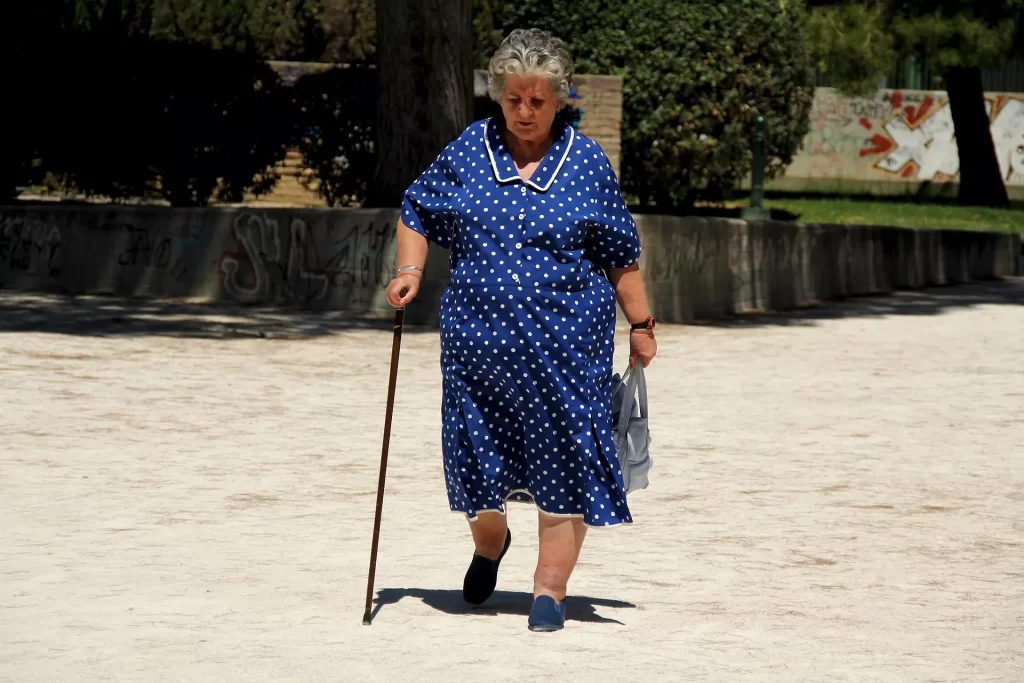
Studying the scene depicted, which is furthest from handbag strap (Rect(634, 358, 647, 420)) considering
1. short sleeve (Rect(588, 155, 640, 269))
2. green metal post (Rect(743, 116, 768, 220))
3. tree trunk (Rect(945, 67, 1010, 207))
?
tree trunk (Rect(945, 67, 1010, 207))

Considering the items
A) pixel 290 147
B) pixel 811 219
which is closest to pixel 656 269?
pixel 290 147

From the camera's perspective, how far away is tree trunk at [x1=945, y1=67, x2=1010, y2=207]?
34375mm

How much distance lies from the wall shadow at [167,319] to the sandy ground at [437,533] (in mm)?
758

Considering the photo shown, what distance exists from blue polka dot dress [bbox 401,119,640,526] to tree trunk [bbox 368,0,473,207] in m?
10.4

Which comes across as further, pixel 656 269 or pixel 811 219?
pixel 811 219

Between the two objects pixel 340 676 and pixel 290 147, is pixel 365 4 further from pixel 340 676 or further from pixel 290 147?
pixel 340 676

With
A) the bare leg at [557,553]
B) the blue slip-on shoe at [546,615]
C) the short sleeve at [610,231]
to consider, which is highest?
the short sleeve at [610,231]

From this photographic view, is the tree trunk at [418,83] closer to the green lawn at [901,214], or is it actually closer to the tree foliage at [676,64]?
the tree foliage at [676,64]

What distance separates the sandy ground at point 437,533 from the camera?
15.4 feet

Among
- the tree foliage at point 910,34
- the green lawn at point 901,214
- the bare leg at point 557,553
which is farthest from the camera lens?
the tree foliage at point 910,34

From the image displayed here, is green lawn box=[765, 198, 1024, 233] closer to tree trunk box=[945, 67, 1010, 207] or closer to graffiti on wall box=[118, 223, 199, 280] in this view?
tree trunk box=[945, 67, 1010, 207]

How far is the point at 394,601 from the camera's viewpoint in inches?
207

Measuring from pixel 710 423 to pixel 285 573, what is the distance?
4177 millimetres

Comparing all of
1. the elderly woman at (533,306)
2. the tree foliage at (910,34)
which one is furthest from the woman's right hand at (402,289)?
the tree foliage at (910,34)
